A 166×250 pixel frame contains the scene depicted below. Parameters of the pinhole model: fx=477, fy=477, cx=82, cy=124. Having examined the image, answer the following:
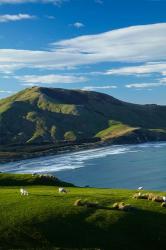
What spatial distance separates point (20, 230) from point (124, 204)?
500 inches

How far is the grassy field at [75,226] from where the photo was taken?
42.2m

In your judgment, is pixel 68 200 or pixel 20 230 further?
pixel 68 200

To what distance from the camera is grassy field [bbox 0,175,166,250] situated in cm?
4222

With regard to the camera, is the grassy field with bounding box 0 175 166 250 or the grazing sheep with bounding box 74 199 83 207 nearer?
the grassy field with bounding box 0 175 166 250

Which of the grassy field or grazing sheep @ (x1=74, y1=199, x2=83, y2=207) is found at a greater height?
grazing sheep @ (x1=74, y1=199, x2=83, y2=207)

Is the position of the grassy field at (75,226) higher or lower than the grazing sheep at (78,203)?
lower

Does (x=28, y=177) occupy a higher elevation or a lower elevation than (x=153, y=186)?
higher

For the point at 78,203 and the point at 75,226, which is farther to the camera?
the point at 78,203

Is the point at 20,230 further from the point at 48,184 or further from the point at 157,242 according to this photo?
the point at 48,184

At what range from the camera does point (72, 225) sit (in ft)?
147

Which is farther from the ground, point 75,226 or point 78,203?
point 78,203

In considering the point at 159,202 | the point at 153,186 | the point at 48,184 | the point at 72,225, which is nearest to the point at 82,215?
the point at 72,225

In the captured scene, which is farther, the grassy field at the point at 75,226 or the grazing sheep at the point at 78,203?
the grazing sheep at the point at 78,203

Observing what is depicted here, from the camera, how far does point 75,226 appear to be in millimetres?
44656
